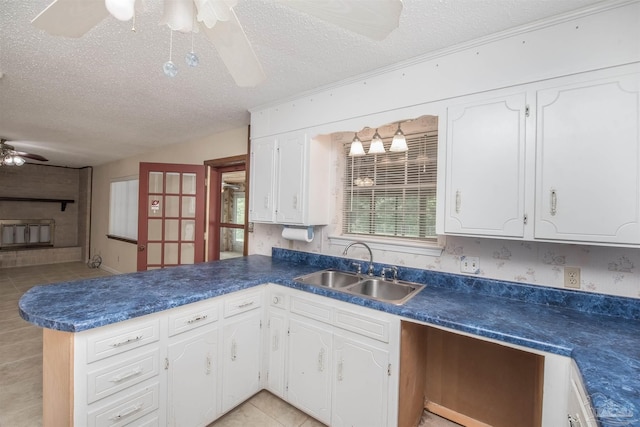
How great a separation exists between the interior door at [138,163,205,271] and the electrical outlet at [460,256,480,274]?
3102 millimetres

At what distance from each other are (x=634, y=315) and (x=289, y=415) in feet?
6.84

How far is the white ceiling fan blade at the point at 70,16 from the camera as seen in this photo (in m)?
0.85

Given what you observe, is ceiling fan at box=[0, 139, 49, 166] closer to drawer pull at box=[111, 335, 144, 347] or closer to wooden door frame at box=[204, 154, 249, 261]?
wooden door frame at box=[204, 154, 249, 261]

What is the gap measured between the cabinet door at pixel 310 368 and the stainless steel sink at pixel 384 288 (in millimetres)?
394

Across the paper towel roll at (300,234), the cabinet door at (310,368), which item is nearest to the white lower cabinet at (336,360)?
the cabinet door at (310,368)

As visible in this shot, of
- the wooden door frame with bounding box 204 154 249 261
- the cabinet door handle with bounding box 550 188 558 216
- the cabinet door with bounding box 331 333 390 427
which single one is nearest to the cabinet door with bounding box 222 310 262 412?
the cabinet door with bounding box 331 333 390 427

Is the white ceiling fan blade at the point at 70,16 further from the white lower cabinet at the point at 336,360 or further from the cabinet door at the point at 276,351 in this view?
the cabinet door at the point at 276,351

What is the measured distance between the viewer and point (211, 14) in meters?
0.82

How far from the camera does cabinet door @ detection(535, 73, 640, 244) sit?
1263 mm

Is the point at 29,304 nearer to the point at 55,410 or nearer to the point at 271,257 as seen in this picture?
the point at 55,410

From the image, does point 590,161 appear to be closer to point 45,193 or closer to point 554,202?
point 554,202

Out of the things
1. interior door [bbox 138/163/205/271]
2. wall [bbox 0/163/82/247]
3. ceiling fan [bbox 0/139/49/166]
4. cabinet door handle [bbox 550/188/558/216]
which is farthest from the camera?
wall [bbox 0/163/82/247]

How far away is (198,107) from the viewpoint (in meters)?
2.77

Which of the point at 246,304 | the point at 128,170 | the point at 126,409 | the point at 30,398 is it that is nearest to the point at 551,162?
the point at 246,304
